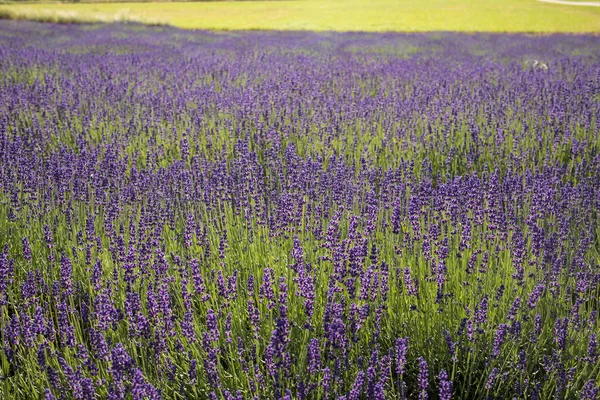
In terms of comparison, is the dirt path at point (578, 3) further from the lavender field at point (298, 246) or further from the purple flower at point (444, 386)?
the purple flower at point (444, 386)

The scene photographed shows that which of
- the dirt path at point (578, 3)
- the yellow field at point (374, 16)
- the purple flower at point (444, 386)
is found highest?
the dirt path at point (578, 3)

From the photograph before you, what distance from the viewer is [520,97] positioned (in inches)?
268

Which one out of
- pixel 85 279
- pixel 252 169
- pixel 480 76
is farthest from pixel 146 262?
pixel 480 76

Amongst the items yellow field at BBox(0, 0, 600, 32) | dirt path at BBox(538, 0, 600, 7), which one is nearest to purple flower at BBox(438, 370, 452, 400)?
yellow field at BBox(0, 0, 600, 32)

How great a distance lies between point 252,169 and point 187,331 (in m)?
2.11

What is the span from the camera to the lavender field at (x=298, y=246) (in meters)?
1.99

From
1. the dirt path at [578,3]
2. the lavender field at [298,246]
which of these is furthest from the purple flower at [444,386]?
the dirt path at [578,3]

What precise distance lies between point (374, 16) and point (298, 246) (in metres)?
26.8

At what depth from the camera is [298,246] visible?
238 centimetres

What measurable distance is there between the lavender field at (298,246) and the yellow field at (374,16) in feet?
58.4

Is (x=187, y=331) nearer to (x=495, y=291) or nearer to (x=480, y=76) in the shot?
(x=495, y=291)

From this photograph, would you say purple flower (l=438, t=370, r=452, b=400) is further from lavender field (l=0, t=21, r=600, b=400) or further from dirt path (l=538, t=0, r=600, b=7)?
dirt path (l=538, t=0, r=600, b=7)

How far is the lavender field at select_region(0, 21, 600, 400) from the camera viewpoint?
1.99 m

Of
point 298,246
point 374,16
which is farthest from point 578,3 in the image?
point 298,246
